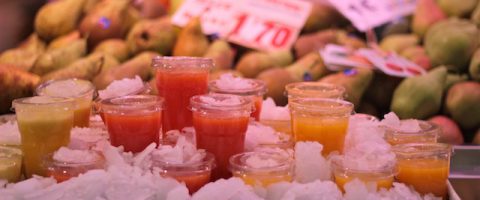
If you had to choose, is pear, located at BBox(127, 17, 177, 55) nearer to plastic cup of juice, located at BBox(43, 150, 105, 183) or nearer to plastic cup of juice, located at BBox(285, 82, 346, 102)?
plastic cup of juice, located at BBox(285, 82, 346, 102)

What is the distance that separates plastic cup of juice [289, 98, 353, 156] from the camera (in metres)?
1.90

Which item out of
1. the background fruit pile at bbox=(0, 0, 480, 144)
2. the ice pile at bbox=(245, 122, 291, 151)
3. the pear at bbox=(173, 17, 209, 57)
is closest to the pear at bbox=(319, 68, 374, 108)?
the background fruit pile at bbox=(0, 0, 480, 144)

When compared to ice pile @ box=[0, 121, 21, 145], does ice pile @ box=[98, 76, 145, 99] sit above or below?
above

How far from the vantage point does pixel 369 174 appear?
1.75 m

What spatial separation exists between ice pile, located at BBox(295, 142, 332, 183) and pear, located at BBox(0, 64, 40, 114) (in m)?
1.50

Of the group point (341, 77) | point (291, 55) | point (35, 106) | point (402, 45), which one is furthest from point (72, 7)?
point (35, 106)

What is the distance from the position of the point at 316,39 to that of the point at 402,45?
17.7 inches

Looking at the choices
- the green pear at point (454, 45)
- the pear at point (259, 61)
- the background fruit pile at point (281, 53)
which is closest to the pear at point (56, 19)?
the background fruit pile at point (281, 53)

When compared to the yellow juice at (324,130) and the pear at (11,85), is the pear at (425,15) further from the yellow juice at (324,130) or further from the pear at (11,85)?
the pear at (11,85)

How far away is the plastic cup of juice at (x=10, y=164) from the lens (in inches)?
70.6

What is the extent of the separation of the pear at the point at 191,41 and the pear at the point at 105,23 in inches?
15.1

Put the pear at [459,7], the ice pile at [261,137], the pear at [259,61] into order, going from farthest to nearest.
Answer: the pear at [459,7], the pear at [259,61], the ice pile at [261,137]

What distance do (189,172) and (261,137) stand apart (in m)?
0.34

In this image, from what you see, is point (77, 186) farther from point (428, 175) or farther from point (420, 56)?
point (420, 56)
